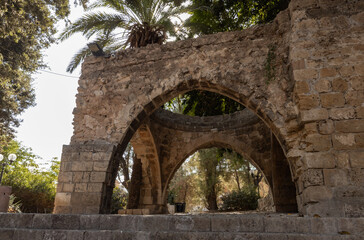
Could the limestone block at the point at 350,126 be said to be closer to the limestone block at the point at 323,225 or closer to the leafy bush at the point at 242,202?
the limestone block at the point at 323,225

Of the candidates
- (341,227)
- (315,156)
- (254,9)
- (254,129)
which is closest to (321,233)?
(341,227)

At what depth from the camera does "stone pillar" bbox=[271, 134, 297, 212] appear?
7.76 meters

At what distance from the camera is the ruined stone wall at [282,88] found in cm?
383

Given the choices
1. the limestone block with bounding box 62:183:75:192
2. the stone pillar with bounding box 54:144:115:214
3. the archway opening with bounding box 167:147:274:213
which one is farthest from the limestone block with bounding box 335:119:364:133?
the archway opening with bounding box 167:147:274:213

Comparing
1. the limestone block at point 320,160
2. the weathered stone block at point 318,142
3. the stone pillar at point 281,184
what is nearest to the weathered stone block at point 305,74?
the weathered stone block at point 318,142

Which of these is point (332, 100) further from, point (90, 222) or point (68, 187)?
point (68, 187)

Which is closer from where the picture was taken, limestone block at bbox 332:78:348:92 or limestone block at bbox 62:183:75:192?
limestone block at bbox 332:78:348:92

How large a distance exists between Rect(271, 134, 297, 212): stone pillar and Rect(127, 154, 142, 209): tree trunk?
4293 mm

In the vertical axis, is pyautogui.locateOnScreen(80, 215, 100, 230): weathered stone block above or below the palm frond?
below

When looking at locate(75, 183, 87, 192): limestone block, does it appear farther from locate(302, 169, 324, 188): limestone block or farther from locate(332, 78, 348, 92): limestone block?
locate(332, 78, 348, 92): limestone block

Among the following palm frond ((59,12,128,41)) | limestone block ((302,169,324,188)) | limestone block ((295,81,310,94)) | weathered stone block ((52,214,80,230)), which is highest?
palm frond ((59,12,128,41))

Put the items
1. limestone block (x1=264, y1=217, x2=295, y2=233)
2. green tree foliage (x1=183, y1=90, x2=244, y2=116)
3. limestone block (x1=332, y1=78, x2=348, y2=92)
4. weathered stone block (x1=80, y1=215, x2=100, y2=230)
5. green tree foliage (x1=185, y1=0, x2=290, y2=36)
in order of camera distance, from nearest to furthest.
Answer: limestone block (x1=264, y1=217, x2=295, y2=233) < weathered stone block (x1=80, y1=215, x2=100, y2=230) < limestone block (x1=332, y1=78, x2=348, y2=92) < green tree foliage (x1=185, y1=0, x2=290, y2=36) < green tree foliage (x1=183, y1=90, x2=244, y2=116)

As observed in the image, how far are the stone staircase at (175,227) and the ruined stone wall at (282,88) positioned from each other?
1663 millimetres

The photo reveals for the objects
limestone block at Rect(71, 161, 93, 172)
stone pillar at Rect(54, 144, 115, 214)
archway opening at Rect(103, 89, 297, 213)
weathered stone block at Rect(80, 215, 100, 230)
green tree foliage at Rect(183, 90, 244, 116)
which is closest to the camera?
weathered stone block at Rect(80, 215, 100, 230)
